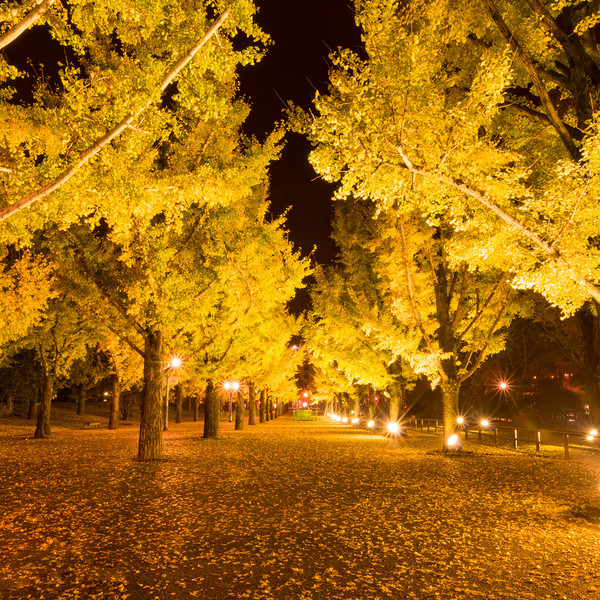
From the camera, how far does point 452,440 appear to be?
16906 millimetres

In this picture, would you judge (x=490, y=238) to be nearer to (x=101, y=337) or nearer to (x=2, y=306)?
(x=2, y=306)

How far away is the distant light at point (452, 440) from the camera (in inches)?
664

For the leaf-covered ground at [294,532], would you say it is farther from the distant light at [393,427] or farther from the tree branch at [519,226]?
the distant light at [393,427]

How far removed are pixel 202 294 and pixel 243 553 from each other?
9086mm

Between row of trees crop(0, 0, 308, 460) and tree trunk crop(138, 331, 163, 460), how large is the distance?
0.04 m

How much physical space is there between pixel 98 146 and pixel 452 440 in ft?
47.7

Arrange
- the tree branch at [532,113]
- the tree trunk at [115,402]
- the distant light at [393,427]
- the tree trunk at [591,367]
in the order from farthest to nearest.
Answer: the tree trunk at [115,402] → the distant light at [393,427] → the tree trunk at [591,367] → the tree branch at [532,113]

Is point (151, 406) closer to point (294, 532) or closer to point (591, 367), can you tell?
point (294, 532)

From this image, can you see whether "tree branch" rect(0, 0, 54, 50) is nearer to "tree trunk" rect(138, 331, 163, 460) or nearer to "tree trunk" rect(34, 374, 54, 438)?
"tree trunk" rect(138, 331, 163, 460)

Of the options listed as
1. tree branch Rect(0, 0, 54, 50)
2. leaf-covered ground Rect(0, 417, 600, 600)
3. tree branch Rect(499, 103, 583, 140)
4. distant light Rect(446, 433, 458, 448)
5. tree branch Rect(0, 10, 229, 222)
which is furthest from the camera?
distant light Rect(446, 433, 458, 448)

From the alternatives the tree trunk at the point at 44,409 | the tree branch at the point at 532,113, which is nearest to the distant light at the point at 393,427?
the tree trunk at the point at 44,409

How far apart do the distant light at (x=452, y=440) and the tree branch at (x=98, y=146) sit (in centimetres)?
1427

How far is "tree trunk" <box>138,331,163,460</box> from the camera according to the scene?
1349 centimetres

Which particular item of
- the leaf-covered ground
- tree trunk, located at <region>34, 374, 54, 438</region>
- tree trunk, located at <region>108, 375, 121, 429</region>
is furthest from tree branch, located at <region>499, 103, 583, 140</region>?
tree trunk, located at <region>108, 375, 121, 429</region>
